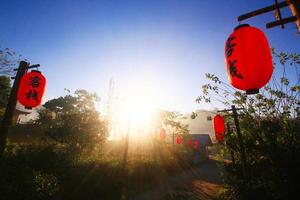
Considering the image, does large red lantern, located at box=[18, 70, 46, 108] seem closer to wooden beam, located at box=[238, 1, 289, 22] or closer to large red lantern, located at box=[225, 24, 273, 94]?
large red lantern, located at box=[225, 24, 273, 94]

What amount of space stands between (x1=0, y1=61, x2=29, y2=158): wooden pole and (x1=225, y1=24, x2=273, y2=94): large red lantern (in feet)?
26.0

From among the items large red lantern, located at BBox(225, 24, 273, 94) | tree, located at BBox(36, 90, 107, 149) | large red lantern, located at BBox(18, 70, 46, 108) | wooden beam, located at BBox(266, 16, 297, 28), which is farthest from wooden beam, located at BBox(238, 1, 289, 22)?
tree, located at BBox(36, 90, 107, 149)

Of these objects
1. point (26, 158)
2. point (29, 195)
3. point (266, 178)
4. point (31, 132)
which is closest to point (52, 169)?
point (26, 158)

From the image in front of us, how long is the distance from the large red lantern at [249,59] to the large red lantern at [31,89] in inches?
259

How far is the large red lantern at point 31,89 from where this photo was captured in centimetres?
720

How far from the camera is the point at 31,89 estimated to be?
7328 millimetres

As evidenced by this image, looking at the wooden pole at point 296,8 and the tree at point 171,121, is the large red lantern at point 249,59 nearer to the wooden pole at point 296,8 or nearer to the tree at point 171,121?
the wooden pole at point 296,8

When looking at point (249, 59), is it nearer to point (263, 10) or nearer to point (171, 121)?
point (263, 10)

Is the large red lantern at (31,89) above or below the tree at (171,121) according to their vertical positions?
below

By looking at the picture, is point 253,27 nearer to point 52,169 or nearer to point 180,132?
point 52,169

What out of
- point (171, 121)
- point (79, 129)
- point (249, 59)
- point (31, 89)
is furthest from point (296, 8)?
point (171, 121)

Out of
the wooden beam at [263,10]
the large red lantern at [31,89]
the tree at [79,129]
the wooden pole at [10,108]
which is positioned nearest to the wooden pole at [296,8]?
the wooden beam at [263,10]

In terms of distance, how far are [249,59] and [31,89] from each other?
281 inches

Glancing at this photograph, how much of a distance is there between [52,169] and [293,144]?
10.2m
